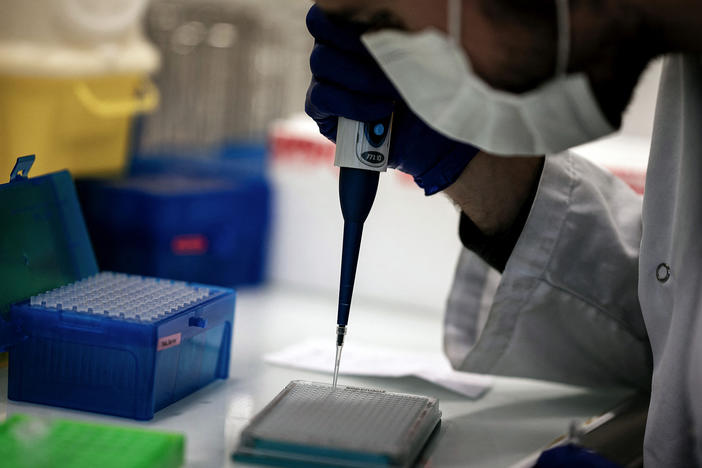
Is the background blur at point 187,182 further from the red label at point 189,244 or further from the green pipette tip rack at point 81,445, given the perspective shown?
the green pipette tip rack at point 81,445

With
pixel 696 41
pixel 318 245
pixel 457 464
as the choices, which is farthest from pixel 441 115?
pixel 318 245

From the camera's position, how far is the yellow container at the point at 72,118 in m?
1.45

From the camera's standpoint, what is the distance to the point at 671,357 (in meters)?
0.88

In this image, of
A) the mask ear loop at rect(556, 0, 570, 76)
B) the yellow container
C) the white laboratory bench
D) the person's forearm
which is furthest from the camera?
the yellow container

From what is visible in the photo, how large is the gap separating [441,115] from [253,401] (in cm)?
41

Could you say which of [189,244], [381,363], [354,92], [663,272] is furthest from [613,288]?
[189,244]

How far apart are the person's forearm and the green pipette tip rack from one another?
47 centimetres

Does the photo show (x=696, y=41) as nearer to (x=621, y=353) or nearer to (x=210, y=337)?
(x=621, y=353)

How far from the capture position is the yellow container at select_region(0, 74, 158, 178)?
145cm

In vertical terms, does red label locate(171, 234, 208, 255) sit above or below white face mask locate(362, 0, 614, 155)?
below

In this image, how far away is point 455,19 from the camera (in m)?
0.71

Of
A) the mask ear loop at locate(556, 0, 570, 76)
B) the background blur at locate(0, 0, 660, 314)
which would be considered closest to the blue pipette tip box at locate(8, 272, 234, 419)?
the mask ear loop at locate(556, 0, 570, 76)

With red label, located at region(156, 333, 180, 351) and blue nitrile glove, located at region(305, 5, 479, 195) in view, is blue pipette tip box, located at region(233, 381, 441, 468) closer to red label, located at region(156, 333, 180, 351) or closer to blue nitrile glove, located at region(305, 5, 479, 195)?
red label, located at region(156, 333, 180, 351)

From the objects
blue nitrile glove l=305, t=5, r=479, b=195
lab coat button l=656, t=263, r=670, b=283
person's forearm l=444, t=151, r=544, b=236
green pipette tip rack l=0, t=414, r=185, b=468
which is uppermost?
blue nitrile glove l=305, t=5, r=479, b=195
